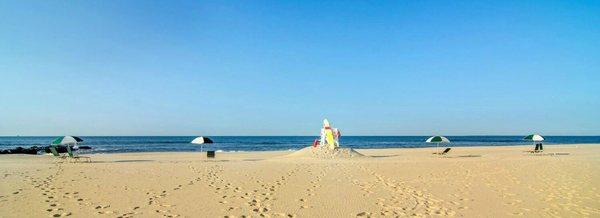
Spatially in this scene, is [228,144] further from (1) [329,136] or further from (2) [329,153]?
(2) [329,153]

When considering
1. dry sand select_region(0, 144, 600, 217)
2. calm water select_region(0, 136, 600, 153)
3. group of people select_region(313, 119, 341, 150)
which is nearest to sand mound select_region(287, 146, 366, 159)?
group of people select_region(313, 119, 341, 150)

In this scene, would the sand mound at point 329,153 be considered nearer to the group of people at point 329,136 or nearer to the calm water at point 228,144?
the group of people at point 329,136

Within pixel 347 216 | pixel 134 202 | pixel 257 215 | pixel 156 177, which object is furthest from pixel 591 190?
pixel 156 177

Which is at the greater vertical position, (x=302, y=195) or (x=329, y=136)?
(x=329, y=136)

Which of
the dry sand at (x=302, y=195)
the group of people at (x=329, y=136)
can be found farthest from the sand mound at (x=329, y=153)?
the dry sand at (x=302, y=195)

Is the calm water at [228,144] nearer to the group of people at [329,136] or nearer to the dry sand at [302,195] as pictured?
the group of people at [329,136]

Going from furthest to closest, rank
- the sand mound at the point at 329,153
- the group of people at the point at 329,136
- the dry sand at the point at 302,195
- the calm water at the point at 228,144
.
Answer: the calm water at the point at 228,144
the group of people at the point at 329,136
the sand mound at the point at 329,153
the dry sand at the point at 302,195

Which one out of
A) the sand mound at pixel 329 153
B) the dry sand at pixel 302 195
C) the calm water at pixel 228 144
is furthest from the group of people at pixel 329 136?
the calm water at pixel 228 144

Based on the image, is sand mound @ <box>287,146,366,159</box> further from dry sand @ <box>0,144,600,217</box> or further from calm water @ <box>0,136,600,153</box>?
calm water @ <box>0,136,600,153</box>

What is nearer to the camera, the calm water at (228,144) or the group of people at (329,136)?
the group of people at (329,136)

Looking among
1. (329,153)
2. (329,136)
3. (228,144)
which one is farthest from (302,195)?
(228,144)

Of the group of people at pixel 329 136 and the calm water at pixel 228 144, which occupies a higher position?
the group of people at pixel 329 136

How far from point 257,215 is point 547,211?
17.7ft

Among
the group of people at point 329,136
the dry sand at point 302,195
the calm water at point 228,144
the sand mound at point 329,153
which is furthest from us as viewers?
the calm water at point 228,144
